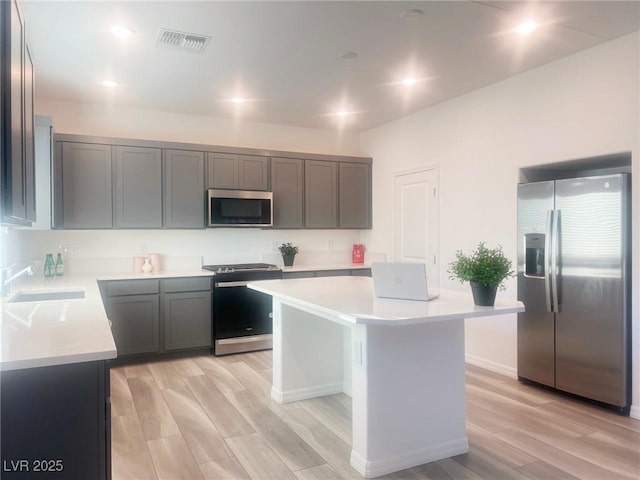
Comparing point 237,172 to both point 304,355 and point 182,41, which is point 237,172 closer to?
point 182,41

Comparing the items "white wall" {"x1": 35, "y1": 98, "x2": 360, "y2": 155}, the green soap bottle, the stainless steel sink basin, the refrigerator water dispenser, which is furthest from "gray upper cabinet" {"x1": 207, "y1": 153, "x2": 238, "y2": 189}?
the refrigerator water dispenser

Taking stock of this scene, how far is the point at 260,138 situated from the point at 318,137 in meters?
0.81

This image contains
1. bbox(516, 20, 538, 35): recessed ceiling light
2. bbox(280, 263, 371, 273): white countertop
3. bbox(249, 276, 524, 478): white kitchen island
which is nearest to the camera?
bbox(249, 276, 524, 478): white kitchen island

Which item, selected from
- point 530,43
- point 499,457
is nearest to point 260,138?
point 530,43

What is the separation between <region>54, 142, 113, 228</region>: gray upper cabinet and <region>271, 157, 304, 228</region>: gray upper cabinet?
179 cm

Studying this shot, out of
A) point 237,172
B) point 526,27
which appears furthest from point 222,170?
point 526,27

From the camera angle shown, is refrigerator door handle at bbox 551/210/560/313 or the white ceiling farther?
refrigerator door handle at bbox 551/210/560/313

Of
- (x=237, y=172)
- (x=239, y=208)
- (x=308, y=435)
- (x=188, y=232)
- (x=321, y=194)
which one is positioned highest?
(x=237, y=172)

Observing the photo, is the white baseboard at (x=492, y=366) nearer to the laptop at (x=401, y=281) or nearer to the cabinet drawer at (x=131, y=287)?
the laptop at (x=401, y=281)

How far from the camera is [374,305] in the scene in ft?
8.08

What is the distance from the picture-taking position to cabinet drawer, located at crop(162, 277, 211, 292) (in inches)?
178

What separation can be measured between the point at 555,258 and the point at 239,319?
120 inches

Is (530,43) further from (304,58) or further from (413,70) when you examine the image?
(304,58)

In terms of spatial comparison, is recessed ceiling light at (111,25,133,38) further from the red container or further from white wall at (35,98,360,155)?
the red container
